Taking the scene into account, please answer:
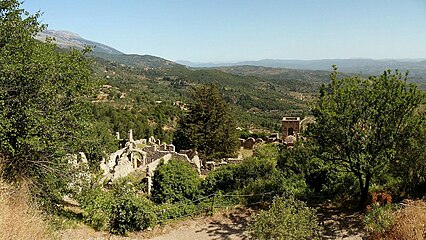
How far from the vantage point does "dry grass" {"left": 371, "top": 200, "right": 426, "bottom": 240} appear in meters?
6.75

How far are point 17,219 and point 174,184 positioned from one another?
37.9 feet

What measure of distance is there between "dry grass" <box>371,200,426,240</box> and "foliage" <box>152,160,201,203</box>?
38.2 feet

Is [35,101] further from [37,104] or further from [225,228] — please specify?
[225,228]


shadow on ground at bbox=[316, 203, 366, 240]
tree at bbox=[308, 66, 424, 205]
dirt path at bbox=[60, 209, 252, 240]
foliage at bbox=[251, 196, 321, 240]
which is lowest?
dirt path at bbox=[60, 209, 252, 240]

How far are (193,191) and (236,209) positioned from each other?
4065 millimetres

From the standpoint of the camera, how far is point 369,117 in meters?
12.3

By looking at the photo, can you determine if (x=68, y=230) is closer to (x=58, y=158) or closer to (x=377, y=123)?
(x=58, y=158)

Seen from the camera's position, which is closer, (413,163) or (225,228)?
(413,163)

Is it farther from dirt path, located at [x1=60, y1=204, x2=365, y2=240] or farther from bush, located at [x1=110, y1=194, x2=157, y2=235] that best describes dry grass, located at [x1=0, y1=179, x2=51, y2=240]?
bush, located at [x1=110, y1=194, x2=157, y2=235]

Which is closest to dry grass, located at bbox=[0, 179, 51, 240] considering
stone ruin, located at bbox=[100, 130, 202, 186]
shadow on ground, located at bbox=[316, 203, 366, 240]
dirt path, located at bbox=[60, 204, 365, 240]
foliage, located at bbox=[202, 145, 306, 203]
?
dirt path, located at bbox=[60, 204, 365, 240]

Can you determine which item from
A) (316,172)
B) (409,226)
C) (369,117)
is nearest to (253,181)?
(316,172)

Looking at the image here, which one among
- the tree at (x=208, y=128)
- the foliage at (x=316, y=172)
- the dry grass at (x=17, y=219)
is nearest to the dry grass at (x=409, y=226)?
the foliage at (x=316, y=172)

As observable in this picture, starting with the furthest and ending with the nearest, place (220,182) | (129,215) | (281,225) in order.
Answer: (220,182)
(129,215)
(281,225)

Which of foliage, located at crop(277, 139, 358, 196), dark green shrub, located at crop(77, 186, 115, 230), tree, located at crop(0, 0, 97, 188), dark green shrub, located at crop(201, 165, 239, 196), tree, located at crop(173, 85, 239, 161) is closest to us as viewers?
tree, located at crop(0, 0, 97, 188)
